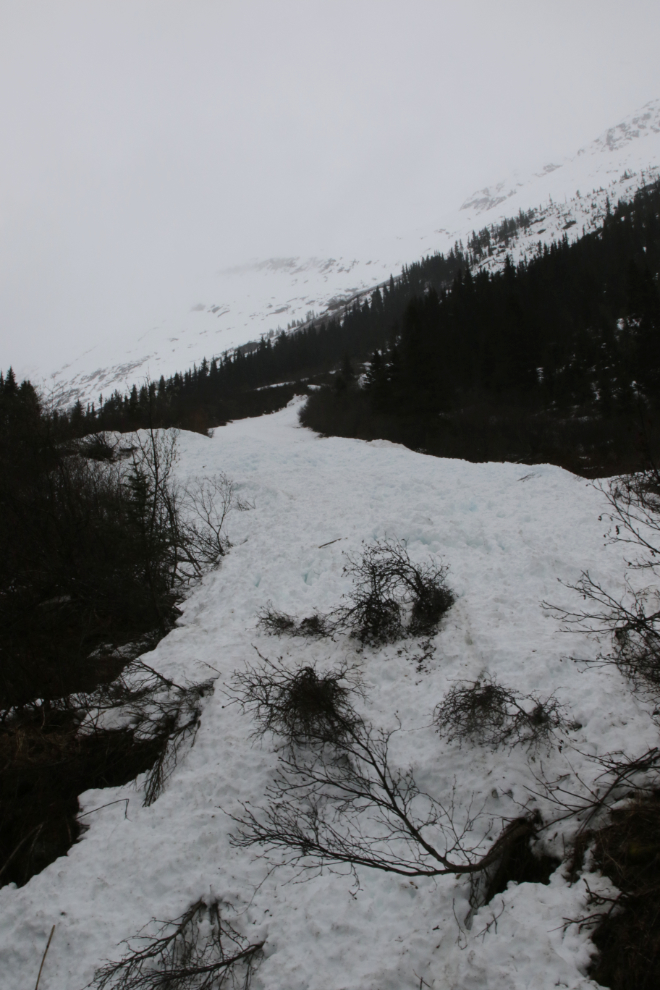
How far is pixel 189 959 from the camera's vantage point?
11.9 ft

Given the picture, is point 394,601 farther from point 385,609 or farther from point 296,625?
point 296,625

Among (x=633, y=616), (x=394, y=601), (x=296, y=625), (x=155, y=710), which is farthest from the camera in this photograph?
(x=296, y=625)

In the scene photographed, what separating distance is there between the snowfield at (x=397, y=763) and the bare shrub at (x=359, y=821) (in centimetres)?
16

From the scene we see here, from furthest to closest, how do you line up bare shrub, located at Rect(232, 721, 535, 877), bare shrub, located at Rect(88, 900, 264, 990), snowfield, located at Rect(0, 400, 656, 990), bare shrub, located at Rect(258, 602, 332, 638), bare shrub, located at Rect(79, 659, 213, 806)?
bare shrub, located at Rect(258, 602, 332, 638), bare shrub, located at Rect(79, 659, 213, 806), bare shrub, located at Rect(232, 721, 535, 877), bare shrub, located at Rect(88, 900, 264, 990), snowfield, located at Rect(0, 400, 656, 990)

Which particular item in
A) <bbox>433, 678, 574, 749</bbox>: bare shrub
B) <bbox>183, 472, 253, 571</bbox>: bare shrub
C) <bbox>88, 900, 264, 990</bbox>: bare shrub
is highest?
<bbox>183, 472, 253, 571</bbox>: bare shrub

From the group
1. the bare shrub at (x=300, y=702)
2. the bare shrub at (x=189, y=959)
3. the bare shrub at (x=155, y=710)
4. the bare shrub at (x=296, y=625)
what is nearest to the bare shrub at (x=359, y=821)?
the bare shrub at (x=300, y=702)

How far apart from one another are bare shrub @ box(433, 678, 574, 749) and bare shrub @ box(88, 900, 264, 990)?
108 inches

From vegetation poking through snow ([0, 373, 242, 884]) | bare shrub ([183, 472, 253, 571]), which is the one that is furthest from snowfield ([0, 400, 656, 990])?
bare shrub ([183, 472, 253, 571])

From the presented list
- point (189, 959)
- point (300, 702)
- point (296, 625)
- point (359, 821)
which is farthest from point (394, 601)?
point (189, 959)

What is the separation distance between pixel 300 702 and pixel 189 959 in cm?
247

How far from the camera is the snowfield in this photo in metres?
3.32

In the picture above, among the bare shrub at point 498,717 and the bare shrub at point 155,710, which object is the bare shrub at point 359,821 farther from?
the bare shrub at point 155,710

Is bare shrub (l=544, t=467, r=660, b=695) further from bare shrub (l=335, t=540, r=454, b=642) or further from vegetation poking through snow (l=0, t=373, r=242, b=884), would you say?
vegetation poking through snow (l=0, t=373, r=242, b=884)

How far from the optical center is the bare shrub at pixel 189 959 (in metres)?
3.45
